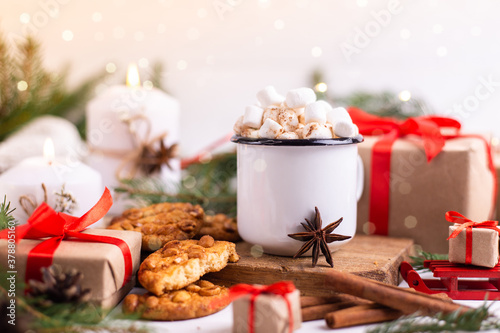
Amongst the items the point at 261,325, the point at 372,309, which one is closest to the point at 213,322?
the point at 261,325

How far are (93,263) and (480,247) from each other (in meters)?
0.74

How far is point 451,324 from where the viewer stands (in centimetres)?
80

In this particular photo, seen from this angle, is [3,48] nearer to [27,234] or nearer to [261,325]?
[27,234]

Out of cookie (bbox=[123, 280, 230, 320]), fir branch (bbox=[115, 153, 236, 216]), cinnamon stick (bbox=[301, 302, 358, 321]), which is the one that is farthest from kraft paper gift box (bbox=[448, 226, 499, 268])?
fir branch (bbox=[115, 153, 236, 216])

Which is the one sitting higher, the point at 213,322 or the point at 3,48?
the point at 3,48

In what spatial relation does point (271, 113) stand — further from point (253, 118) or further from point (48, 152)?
point (48, 152)

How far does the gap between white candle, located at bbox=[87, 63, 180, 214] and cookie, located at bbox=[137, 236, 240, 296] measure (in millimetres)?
512

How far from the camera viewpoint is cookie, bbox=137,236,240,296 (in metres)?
0.91

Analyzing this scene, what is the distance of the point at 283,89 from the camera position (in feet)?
6.88

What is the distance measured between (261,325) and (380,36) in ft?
5.01

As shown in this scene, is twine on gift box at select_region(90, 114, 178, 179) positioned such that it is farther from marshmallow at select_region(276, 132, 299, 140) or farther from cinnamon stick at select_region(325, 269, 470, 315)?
cinnamon stick at select_region(325, 269, 470, 315)

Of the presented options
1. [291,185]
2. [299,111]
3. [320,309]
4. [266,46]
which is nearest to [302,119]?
[299,111]

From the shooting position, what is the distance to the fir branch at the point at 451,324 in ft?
2.55

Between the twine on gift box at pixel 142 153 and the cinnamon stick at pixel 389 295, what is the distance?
753 mm
